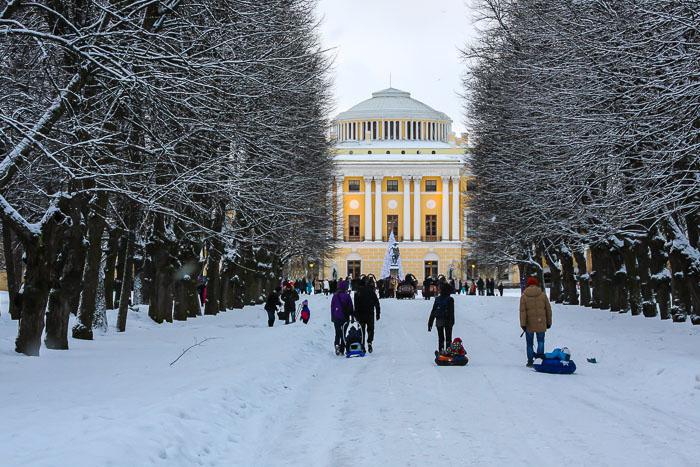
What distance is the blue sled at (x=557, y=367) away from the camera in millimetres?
17250

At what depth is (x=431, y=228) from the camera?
134m

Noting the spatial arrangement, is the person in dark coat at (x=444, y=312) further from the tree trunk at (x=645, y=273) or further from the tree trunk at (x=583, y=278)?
the tree trunk at (x=583, y=278)

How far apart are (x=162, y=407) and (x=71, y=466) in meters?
3.17

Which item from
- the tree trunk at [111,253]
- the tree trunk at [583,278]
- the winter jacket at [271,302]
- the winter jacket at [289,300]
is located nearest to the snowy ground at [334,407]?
the tree trunk at [111,253]

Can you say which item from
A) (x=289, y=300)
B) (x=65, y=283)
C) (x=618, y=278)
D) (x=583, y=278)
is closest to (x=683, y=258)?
(x=618, y=278)

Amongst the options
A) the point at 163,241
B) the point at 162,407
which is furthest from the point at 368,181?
the point at 162,407

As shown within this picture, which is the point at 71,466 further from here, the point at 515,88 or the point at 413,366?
the point at 515,88

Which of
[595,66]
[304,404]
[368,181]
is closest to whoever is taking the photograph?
[304,404]

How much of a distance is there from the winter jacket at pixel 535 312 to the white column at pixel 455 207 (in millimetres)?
114175

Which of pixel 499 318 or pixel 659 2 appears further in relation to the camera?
pixel 499 318

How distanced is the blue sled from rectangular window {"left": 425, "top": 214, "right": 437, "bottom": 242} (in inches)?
4550

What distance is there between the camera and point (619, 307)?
3631 centimetres

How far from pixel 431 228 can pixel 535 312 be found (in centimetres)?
11533

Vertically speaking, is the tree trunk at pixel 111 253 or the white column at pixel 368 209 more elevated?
the white column at pixel 368 209
